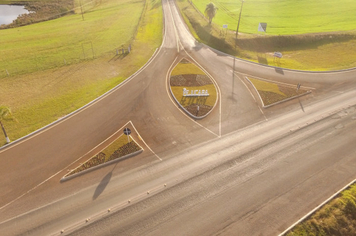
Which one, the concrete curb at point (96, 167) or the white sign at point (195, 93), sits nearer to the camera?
the concrete curb at point (96, 167)

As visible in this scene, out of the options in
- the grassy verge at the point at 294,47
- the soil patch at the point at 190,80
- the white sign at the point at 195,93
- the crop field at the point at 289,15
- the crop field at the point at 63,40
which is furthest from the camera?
the crop field at the point at 289,15

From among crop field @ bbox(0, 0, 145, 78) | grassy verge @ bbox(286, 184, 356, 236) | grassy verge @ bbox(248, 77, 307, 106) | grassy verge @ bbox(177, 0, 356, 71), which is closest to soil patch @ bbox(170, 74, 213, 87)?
grassy verge @ bbox(248, 77, 307, 106)

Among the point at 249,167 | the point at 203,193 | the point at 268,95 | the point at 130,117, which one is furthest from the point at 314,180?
the point at 130,117

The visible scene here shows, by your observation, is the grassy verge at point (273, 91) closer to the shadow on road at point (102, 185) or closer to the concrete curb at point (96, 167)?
the concrete curb at point (96, 167)

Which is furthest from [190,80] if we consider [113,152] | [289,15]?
[289,15]

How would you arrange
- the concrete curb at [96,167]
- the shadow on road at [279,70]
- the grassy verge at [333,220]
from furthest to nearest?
the shadow on road at [279,70] < the concrete curb at [96,167] < the grassy verge at [333,220]

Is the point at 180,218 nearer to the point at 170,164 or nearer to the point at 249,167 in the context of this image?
the point at 170,164

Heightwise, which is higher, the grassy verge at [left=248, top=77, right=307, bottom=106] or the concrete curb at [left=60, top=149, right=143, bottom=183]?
the grassy verge at [left=248, top=77, right=307, bottom=106]

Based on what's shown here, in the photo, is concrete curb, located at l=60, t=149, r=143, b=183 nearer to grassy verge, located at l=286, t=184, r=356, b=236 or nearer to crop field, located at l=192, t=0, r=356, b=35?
grassy verge, located at l=286, t=184, r=356, b=236

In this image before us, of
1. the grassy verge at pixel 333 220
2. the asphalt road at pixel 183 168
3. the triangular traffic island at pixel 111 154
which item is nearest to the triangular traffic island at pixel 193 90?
the asphalt road at pixel 183 168
